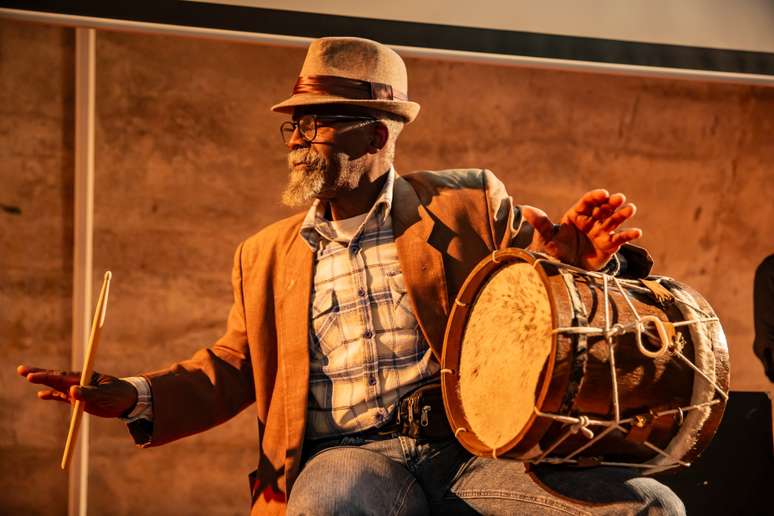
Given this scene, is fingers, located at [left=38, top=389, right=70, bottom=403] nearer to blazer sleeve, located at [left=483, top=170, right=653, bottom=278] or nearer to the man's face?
the man's face

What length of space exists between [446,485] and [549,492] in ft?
1.15

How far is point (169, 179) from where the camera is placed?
3949mm

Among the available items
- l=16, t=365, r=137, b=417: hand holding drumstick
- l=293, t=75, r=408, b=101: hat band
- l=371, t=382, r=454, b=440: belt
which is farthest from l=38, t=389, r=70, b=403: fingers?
l=293, t=75, r=408, b=101: hat band

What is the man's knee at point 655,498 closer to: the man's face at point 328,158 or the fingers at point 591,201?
the fingers at point 591,201

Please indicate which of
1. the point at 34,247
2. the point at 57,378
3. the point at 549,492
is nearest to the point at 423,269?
the point at 549,492

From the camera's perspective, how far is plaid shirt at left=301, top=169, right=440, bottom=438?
2.46m

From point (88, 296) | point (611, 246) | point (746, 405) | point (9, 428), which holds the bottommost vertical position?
point (9, 428)

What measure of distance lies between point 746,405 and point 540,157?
4.94 feet

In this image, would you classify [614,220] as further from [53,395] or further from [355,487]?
[53,395]

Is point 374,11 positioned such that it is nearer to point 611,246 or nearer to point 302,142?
point 302,142

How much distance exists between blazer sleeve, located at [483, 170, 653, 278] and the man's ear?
1.12ft

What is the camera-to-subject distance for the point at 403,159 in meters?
4.18

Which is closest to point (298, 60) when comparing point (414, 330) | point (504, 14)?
point (504, 14)

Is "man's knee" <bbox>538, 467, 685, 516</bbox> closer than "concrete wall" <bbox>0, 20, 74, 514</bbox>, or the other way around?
"man's knee" <bbox>538, 467, 685, 516</bbox>
